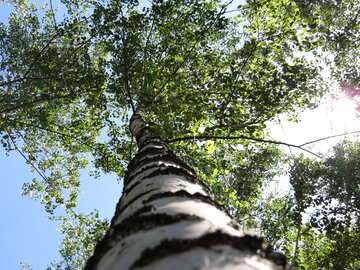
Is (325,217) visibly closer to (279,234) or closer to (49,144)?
(279,234)

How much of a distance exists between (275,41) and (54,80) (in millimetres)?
5624

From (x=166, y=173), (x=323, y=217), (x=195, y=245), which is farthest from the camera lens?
(x=323, y=217)

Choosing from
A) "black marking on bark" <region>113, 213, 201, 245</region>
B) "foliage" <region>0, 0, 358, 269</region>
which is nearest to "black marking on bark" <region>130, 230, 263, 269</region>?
"black marking on bark" <region>113, 213, 201, 245</region>

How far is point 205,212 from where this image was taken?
1464 millimetres

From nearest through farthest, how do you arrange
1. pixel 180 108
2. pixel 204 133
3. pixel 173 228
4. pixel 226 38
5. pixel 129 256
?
pixel 129 256 < pixel 173 228 < pixel 204 133 < pixel 180 108 < pixel 226 38

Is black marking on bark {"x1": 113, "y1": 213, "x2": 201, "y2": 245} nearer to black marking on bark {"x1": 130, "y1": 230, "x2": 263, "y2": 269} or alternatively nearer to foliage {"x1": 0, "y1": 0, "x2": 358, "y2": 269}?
black marking on bark {"x1": 130, "y1": 230, "x2": 263, "y2": 269}

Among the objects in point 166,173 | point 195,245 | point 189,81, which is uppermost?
point 189,81

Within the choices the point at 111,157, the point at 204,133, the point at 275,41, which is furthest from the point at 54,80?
the point at 275,41

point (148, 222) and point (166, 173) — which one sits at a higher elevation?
point (166, 173)

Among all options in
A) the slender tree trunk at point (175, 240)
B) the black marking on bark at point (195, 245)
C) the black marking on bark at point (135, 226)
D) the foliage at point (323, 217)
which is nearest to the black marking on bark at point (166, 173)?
the slender tree trunk at point (175, 240)

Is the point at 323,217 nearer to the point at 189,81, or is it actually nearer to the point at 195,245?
the point at 189,81

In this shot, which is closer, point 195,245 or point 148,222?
point 195,245

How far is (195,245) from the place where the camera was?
1033 millimetres

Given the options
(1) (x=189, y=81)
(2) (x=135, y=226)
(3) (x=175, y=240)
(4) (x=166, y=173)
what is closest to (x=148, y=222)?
(2) (x=135, y=226)
